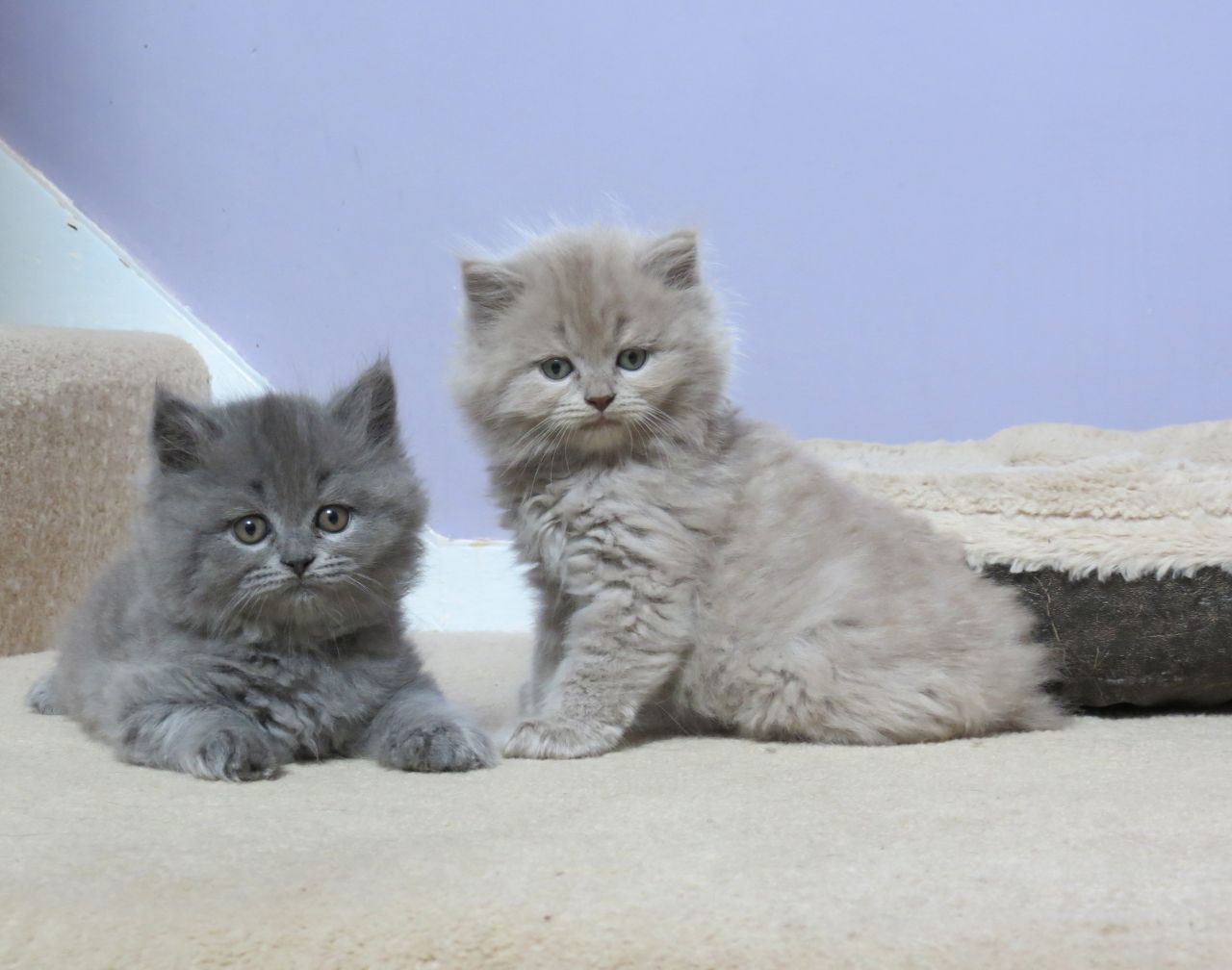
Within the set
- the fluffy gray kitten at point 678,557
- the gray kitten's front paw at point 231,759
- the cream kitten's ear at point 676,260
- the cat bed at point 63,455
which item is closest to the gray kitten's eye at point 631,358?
the fluffy gray kitten at point 678,557

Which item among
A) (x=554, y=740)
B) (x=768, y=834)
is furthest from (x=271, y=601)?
(x=768, y=834)

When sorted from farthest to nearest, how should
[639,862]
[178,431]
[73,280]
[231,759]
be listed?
[73,280] → [178,431] → [231,759] → [639,862]

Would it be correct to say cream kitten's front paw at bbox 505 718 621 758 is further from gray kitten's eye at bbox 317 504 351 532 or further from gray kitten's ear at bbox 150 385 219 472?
gray kitten's ear at bbox 150 385 219 472

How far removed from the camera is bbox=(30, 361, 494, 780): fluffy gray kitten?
4.33ft

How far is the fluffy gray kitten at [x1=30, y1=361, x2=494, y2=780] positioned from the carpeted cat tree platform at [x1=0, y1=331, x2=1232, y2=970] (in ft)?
0.16

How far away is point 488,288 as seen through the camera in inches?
62.2

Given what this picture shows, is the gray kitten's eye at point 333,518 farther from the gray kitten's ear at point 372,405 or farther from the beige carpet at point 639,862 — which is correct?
the beige carpet at point 639,862

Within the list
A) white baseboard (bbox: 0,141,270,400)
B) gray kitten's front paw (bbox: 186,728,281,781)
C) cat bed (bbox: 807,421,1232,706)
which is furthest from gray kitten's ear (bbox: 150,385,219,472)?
white baseboard (bbox: 0,141,270,400)

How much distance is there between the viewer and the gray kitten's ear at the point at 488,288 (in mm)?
1561

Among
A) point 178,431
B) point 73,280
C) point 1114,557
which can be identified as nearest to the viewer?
point 178,431

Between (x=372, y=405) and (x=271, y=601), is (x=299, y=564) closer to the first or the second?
(x=271, y=601)

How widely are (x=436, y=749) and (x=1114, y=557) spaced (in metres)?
0.94

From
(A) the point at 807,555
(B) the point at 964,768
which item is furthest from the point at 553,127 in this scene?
(B) the point at 964,768

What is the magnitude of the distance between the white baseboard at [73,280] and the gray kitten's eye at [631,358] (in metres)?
1.38
